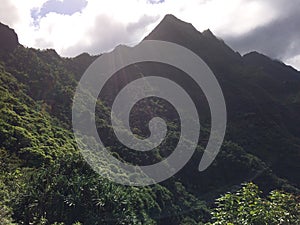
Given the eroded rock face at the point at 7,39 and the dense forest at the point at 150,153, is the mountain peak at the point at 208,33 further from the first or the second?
the eroded rock face at the point at 7,39

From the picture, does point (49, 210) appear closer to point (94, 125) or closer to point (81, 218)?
point (81, 218)

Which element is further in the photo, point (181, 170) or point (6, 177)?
point (181, 170)

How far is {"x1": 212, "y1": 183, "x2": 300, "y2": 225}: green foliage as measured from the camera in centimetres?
542

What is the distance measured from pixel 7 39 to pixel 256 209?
189 ft

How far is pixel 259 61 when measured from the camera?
12362 centimetres

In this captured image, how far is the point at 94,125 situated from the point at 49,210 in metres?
26.9

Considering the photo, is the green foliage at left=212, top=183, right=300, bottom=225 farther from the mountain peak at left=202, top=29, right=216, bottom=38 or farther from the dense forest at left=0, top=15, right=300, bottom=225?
the mountain peak at left=202, top=29, right=216, bottom=38

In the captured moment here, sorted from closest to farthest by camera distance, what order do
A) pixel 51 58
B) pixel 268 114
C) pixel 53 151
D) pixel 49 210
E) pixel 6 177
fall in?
pixel 49 210 → pixel 6 177 → pixel 53 151 → pixel 51 58 → pixel 268 114

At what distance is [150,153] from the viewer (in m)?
48.8

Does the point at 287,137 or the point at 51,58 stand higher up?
the point at 51,58

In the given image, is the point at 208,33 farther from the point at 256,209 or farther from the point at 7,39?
the point at 256,209

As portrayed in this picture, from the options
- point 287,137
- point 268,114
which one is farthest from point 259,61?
point 287,137

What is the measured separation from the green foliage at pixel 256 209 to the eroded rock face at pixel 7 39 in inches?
2167

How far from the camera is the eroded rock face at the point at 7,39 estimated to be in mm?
55500
